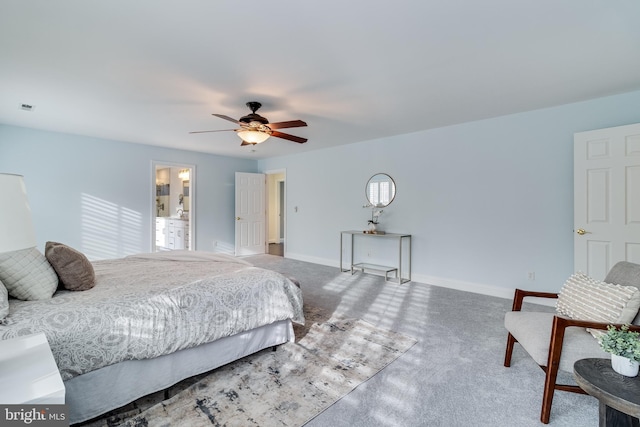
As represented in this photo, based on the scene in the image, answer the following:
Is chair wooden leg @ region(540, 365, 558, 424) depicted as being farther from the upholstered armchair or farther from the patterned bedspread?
the patterned bedspread

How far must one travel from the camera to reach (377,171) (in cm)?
525

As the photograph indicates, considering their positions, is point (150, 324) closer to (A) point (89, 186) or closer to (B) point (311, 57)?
(B) point (311, 57)

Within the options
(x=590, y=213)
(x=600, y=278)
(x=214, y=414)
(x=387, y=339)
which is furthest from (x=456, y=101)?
(x=214, y=414)

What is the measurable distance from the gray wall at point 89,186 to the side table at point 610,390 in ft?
20.3

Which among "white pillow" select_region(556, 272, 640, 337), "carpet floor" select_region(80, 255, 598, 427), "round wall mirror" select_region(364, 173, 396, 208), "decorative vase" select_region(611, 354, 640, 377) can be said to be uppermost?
"round wall mirror" select_region(364, 173, 396, 208)

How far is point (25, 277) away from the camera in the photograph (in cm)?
170

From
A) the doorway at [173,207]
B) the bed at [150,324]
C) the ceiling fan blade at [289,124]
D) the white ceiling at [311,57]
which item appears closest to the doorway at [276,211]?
the doorway at [173,207]

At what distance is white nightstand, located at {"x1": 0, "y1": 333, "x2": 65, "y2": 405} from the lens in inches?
32.4

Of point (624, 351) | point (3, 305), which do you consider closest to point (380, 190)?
point (624, 351)

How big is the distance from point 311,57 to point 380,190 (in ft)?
10.3

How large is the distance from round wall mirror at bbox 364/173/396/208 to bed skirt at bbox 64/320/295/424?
11.3ft

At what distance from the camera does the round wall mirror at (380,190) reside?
507cm

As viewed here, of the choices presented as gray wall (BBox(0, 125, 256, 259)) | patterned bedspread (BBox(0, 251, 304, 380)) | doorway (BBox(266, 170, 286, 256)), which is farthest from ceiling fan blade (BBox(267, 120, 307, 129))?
doorway (BBox(266, 170, 286, 256))

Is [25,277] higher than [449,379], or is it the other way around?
[25,277]
